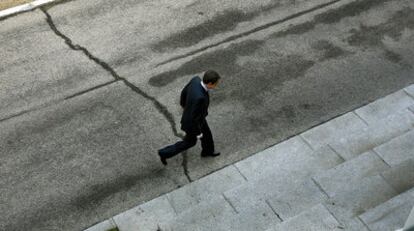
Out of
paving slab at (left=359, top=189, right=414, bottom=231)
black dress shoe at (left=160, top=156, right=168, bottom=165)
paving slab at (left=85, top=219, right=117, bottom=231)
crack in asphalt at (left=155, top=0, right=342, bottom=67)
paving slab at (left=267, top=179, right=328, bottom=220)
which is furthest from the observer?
crack in asphalt at (left=155, top=0, right=342, bottom=67)

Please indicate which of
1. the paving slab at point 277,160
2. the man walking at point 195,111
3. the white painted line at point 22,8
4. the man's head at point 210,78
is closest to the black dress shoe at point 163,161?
the man walking at point 195,111

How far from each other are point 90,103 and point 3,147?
1805 millimetres

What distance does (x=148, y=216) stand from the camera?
736 centimetres

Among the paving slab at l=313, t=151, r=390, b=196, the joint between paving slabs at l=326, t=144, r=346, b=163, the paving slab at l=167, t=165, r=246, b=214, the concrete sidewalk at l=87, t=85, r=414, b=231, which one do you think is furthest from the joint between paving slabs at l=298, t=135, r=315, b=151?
the paving slab at l=167, t=165, r=246, b=214

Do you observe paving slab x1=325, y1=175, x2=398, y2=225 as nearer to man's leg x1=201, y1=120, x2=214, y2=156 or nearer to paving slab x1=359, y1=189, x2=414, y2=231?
paving slab x1=359, y1=189, x2=414, y2=231

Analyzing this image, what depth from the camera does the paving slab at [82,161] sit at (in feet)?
25.4

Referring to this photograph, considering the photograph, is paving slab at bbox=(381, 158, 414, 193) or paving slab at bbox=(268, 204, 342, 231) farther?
paving slab at bbox=(381, 158, 414, 193)

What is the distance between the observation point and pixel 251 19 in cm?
1148

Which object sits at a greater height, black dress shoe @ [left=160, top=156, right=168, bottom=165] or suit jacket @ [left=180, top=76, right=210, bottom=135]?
suit jacket @ [left=180, top=76, right=210, bottom=135]

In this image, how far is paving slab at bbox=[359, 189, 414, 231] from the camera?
545cm

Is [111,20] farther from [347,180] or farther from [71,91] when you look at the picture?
[347,180]

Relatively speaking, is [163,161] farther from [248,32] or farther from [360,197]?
[248,32]

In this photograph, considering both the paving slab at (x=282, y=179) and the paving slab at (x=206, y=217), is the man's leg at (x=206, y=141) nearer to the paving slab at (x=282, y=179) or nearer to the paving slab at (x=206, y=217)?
the paving slab at (x=282, y=179)

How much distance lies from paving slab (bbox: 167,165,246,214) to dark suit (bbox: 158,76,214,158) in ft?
1.87
